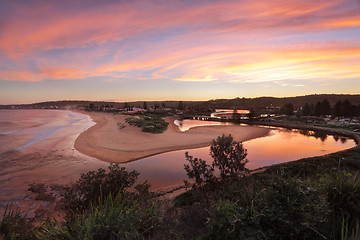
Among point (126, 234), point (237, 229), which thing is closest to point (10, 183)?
point (126, 234)

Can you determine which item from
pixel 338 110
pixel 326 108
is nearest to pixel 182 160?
pixel 338 110

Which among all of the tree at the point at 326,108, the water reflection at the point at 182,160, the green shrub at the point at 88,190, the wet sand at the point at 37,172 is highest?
the tree at the point at 326,108

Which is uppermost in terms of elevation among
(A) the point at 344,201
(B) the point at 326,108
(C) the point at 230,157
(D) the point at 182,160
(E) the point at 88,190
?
(B) the point at 326,108

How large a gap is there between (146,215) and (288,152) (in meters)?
23.5

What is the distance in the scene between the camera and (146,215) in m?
3.50

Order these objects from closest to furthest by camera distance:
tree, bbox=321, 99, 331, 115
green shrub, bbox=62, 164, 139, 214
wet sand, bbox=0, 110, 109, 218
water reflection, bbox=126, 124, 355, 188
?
green shrub, bbox=62, 164, 139, 214, wet sand, bbox=0, 110, 109, 218, water reflection, bbox=126, 124, 355, 188, tree, bbox=321, 99, 331, 115

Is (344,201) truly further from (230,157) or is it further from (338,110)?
(338,110)

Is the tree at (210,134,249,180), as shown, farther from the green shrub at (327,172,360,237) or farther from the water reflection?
the water reflection

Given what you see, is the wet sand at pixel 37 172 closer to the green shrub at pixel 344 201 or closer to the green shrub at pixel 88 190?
the green shrub at pixel 88 190

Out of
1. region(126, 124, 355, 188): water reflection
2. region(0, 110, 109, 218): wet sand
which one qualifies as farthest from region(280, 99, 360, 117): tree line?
region(0, 110, 109, 218): wet sand

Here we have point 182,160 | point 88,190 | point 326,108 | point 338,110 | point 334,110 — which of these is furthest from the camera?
point 326,108

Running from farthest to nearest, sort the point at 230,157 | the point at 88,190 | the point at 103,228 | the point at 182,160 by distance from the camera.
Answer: the point at 182,160 → the point at 230,157 → the point at 88,190 → the point at 103,228

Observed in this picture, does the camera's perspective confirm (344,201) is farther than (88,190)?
No

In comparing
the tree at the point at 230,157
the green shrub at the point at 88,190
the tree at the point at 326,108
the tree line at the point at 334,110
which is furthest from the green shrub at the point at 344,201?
the tree at the point at 326,108
